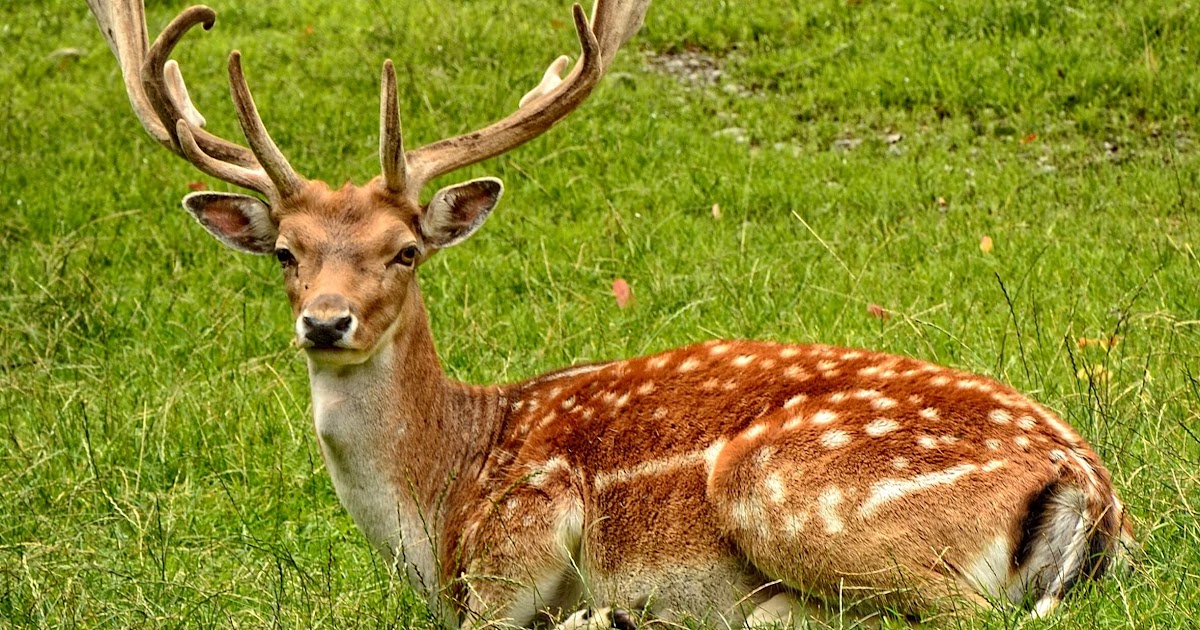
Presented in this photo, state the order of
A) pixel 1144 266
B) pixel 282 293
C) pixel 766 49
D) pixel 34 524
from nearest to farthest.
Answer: pixel 34 524
pixel 1144 266
pixel 282 293
pixel 766 49

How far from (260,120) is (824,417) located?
6.99 feet

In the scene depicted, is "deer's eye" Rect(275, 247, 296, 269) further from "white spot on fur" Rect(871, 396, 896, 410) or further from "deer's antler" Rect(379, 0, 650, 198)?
"white spot on fur" Rect(871, 396, 896, 410)

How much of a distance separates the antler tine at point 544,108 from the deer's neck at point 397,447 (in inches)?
17.2

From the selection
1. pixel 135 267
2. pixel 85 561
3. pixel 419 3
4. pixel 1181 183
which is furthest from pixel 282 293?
pixel 1181 183

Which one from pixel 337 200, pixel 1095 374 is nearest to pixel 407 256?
pixel 337 200

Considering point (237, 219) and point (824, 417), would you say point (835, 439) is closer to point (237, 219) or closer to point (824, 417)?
point (824, 417)

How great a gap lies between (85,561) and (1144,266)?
5026 millimetres

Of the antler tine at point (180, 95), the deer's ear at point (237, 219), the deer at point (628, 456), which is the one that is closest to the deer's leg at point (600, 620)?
the deer at point (628, 456)

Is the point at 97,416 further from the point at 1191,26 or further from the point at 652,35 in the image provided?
the point at 1191,26

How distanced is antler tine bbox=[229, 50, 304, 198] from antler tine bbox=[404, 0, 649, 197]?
367 millimetres

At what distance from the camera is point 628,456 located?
5.06m

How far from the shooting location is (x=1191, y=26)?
1030 centimetres

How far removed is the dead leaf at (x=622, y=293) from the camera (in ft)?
26.1

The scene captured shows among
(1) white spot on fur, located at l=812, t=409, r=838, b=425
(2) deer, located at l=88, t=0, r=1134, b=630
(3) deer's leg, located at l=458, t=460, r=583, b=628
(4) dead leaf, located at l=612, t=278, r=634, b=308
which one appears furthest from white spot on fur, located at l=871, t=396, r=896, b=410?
(4) dead leaf, located at l=612, t=278, r=634, b=308
